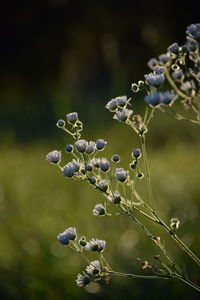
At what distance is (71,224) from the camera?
328cm

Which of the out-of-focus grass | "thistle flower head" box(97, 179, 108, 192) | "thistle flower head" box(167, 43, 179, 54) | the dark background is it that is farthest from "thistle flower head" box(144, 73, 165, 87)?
the dark background

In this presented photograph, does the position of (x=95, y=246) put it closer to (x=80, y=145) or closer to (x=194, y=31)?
(x=80, y=145)

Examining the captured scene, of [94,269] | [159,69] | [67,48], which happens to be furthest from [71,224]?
[67,48]

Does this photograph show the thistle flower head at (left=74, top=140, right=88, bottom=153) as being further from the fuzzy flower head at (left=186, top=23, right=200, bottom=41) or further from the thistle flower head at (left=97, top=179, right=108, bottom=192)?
the fuzzy flower head at (left=186, top=23, right=200, bottom=41)

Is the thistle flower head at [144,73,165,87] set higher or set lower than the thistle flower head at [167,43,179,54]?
lower

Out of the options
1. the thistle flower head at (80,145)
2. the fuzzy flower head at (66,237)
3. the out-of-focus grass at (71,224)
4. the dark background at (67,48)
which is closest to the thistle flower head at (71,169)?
the thistle flower head at (80,145)

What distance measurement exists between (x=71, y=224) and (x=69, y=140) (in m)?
1.82

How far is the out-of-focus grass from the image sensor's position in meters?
2.62

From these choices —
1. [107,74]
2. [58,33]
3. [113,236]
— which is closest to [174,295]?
[113,236]

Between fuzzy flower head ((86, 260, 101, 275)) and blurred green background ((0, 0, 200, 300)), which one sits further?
blurred green background ((0, 0, 200, 300))

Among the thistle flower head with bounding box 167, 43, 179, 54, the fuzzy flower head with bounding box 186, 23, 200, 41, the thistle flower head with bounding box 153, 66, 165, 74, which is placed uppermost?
the fuzzy flower head with bounding box 186, 23, 200, 41

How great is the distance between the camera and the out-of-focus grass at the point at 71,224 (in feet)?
8.59

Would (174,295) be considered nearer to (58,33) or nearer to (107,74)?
(107,74)

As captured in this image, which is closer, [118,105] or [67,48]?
[118,105]
